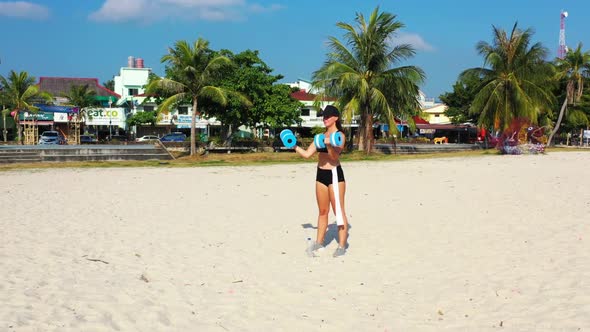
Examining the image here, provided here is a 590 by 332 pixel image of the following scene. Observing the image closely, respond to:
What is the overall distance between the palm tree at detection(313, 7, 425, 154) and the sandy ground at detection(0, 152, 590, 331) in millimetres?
14826

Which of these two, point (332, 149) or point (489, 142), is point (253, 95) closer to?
point (489, 142)

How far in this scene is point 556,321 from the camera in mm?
3787

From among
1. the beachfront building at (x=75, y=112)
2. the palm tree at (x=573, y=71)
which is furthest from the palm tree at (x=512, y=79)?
the beachfront building at (x=75, y=112)

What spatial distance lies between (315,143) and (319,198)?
0.68 meters

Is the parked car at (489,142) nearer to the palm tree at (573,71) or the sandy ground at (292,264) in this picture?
the palm tree at (573,71)

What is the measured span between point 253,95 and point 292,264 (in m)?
28.8

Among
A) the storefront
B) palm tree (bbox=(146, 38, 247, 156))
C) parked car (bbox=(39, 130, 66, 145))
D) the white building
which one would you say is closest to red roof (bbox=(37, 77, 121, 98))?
the white building

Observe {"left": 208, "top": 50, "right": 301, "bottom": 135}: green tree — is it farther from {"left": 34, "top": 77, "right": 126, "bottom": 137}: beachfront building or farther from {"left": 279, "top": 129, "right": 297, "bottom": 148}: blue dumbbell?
{"left": 279, "top": 129, "right": 297, "bottom": 148}: blue dumbbell

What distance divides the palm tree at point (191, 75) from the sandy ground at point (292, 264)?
16956 millimetres

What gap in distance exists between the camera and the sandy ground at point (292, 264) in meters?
4.08

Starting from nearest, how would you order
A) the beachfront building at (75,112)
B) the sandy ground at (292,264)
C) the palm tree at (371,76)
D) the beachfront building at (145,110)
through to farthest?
the sandy ground at (292,264) → the palm tree at (371,76) → the beachfront building at (75,112) → the beachfront building at (145,110)

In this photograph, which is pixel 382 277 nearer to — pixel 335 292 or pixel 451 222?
pixel 335 292

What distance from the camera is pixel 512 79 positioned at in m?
27.7

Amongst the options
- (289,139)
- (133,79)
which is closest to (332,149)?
(289,139)
